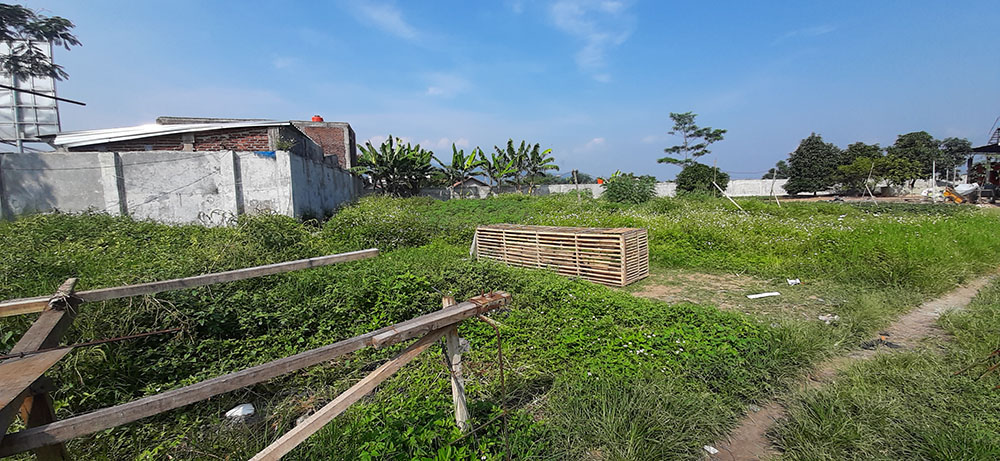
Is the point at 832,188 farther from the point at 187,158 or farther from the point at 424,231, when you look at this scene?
the point at 187,158

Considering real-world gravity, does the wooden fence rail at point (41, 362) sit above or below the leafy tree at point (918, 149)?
below

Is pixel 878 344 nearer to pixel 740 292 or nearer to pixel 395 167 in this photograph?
pixel 740 292

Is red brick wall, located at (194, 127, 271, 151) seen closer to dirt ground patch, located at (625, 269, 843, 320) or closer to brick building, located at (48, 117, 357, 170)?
brick building, located at (48, 117, 357, 170)

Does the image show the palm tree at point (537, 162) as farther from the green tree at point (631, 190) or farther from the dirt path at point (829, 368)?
the dirt path at point (829, 368)

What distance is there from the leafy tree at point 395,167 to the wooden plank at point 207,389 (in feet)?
65.6

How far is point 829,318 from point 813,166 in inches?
1425

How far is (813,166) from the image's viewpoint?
33156mm

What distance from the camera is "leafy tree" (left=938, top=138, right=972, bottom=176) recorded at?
36.9 m

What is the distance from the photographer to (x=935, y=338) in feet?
15.0

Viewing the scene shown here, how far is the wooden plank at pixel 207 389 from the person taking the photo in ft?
3.94

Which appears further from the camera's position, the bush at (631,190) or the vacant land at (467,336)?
the bush at (631,190)

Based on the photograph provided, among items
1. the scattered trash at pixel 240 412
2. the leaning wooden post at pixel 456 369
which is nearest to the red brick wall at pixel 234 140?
the scattered trash at pixel 240 412

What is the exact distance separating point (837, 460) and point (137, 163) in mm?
13399

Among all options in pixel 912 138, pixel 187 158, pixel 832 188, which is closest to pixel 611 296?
pixel 187 158
